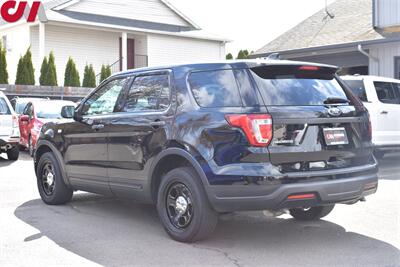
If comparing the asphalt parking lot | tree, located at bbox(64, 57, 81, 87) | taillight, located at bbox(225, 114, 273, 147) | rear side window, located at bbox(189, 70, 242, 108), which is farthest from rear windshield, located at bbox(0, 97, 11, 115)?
tree, located at bbox(64, 57, 81, 87)

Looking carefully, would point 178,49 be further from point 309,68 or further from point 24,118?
point 309,68

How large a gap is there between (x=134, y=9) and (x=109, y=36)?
221 centimetres

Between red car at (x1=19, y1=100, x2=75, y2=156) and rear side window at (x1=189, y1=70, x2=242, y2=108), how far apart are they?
377 inches

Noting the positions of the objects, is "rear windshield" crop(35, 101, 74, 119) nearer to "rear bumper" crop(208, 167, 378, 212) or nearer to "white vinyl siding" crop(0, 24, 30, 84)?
"rear bumper" crop(208, 167, 378, 212)

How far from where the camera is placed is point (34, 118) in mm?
14930

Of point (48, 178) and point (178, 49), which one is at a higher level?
point (178, 49)

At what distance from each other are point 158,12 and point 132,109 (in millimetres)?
27248

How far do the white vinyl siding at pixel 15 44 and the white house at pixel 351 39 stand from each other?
40.5 feet

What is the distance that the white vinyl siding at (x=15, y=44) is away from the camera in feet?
92.9

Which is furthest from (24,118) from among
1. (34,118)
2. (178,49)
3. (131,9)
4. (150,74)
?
(178,49)

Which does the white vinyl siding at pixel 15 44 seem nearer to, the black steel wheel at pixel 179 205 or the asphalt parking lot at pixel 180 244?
the asphalt parking lot at pixel 180 244

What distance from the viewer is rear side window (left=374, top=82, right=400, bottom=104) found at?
11656mm

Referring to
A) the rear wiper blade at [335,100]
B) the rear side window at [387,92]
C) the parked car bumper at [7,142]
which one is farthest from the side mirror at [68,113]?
the rear side window at [387,92]

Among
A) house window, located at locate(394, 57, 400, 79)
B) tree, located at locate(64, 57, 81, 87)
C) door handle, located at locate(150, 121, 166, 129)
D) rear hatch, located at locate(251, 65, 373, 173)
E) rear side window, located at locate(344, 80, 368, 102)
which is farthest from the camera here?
tree, located at locate(64, 57, 81, 87)
